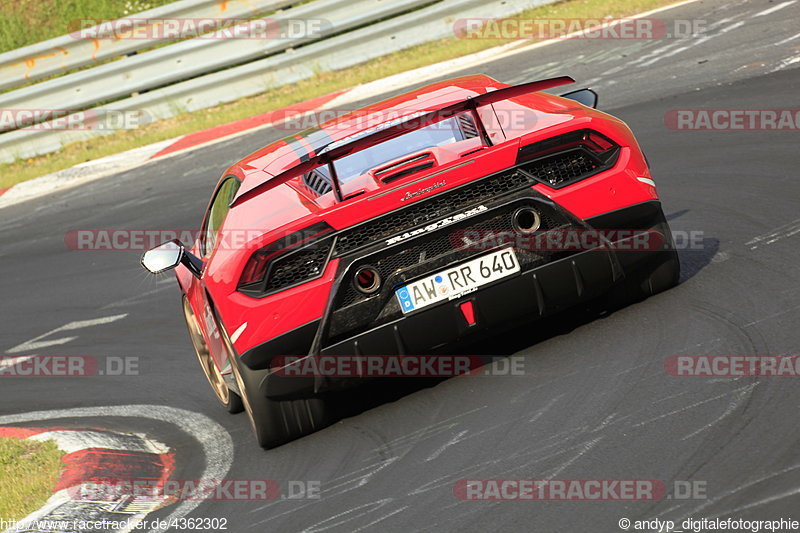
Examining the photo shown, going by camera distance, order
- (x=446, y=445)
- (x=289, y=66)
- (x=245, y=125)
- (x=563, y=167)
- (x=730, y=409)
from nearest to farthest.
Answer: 1. (x=730, y=409)
2. (x=446, y=445)
3. (x=563, y=167)
4. (x=245, y=125)
5. (x=289, y=66)

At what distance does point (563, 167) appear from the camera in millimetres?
5094

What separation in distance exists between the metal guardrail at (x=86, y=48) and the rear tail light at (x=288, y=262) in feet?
34.6

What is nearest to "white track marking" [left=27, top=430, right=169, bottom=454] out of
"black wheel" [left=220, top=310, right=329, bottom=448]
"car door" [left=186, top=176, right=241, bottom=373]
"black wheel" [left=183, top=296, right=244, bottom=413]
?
"black wheel" [left=183, top=296, right=244, bottom=413]

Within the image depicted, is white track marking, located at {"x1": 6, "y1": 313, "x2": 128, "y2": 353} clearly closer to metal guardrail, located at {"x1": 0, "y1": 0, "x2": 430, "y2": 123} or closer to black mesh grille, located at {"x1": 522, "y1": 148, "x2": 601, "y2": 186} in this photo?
black mesh grille, located at {"x1": 522, "y1": 148, "x2": 601, "y2": 186}

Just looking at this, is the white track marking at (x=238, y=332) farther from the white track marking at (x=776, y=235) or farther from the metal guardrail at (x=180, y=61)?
the metal guardrail at (x=180, y=61)

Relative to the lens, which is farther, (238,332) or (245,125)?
(245,125)

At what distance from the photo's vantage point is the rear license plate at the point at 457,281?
491cm

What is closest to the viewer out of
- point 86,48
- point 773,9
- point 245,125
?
point 773,9

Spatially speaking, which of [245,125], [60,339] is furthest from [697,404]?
[245,125]

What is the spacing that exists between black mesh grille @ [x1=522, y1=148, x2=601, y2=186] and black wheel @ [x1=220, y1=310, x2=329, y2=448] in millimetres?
1478

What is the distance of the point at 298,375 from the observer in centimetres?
498

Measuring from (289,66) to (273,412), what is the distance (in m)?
10.2

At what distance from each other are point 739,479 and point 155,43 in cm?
1263

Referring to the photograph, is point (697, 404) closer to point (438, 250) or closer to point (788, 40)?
point (438, 250)
